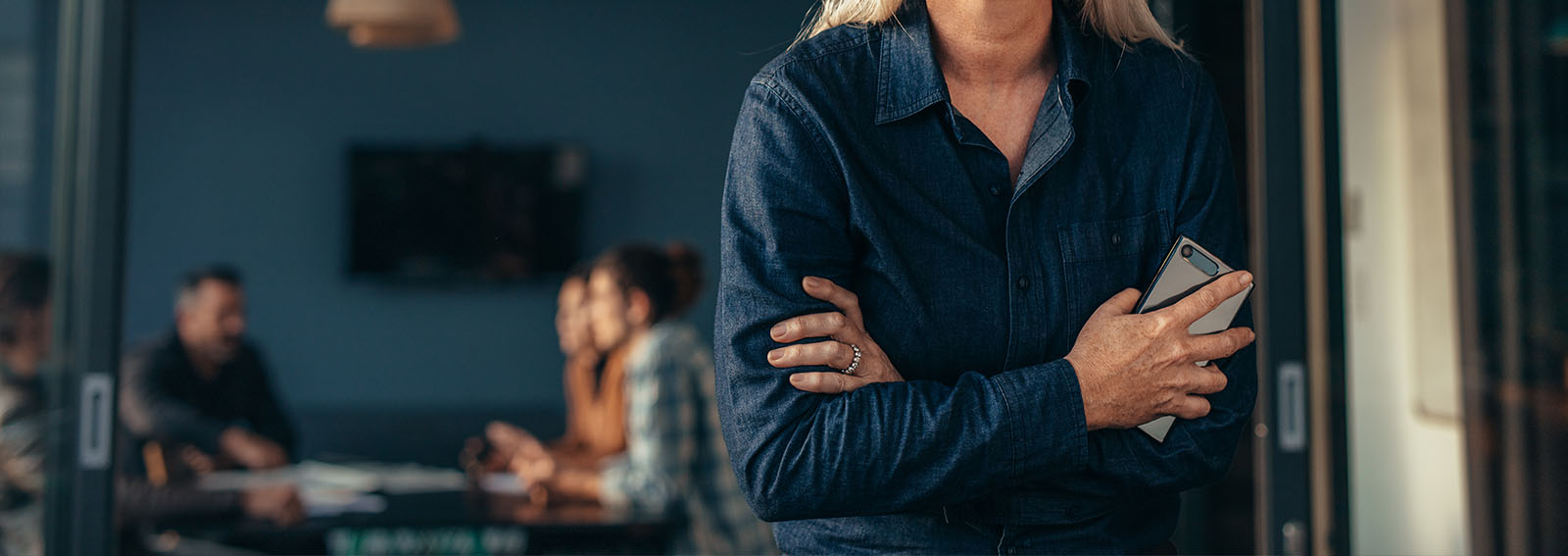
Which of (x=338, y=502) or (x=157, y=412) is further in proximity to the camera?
(x=157, y=412)

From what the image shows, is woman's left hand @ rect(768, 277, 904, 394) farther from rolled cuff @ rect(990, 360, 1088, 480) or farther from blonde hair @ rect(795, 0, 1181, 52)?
blonde hair @ rect(795, 0, 1181, 52)

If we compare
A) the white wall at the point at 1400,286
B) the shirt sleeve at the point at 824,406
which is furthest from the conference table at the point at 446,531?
the shirt sleeve at the point at 824,406

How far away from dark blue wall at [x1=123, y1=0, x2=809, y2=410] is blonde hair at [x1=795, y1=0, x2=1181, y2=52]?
4637 mm

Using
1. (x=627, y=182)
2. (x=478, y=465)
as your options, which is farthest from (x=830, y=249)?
(x=627, y=182)

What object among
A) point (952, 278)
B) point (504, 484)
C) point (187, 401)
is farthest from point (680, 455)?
point (952, 278)

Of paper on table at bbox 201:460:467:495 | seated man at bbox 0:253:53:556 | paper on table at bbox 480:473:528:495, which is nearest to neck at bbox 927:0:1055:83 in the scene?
seated man at bbox 0:253:53:556

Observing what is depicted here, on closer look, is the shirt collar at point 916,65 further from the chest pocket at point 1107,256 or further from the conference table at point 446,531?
the conference table at point 446,531

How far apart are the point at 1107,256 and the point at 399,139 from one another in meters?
5.28

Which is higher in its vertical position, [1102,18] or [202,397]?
[1102,18]

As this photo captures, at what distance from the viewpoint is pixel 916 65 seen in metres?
1.08

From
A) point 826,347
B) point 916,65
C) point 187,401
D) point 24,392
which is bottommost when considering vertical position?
point 187,401

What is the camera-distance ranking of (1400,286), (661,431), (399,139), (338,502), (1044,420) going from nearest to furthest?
(1044,420), (1400,286), (661,431), (338,502), (399,139)

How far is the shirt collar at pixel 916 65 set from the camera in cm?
107

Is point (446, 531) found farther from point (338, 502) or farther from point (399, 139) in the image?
point (399, 139)
